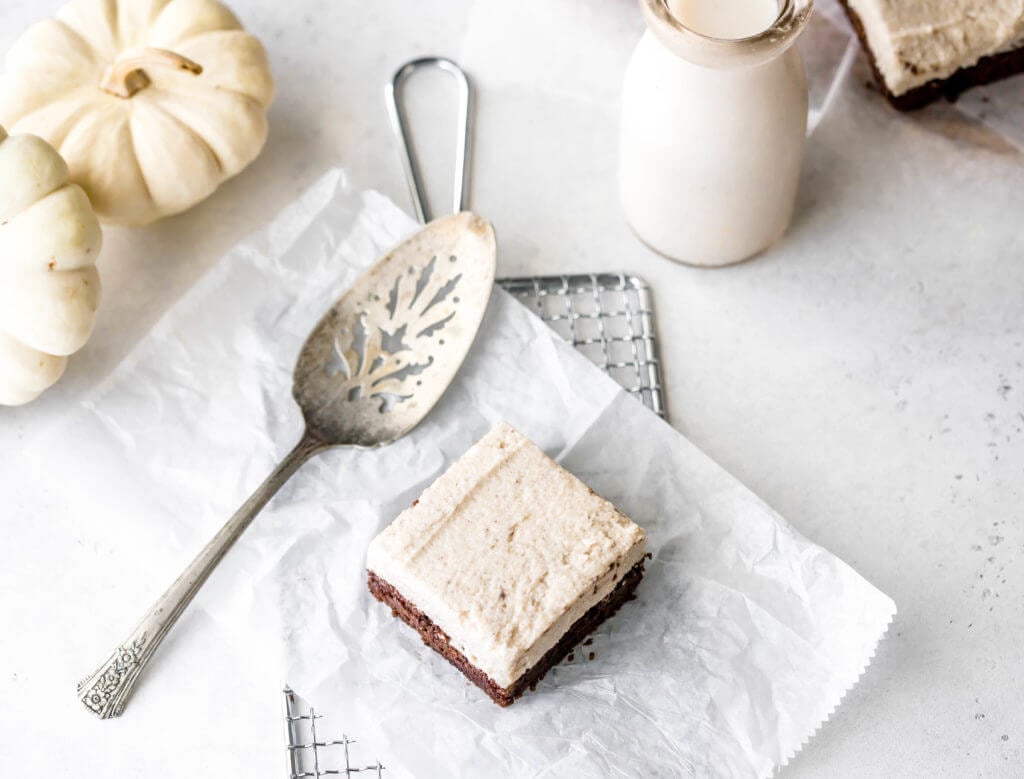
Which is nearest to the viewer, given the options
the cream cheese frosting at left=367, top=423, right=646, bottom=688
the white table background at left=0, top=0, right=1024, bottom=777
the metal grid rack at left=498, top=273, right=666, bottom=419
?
the cream cheese frosting at left=367, top=423, right=646, bottom=688

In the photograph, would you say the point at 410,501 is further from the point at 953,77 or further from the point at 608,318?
the point at 953,77

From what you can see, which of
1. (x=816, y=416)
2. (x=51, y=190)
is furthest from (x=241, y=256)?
(x=816, y=416)

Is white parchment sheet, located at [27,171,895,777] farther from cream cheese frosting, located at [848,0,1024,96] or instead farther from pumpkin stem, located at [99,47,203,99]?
cream cheese frosting, located at [848,0,1024,96]

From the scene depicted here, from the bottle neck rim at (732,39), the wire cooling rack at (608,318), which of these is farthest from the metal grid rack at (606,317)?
the bottle neck rim at (732,39)

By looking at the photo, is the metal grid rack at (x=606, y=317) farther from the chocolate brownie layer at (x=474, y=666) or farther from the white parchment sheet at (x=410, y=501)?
the chocolate brownie layer at (x=474, y=666)

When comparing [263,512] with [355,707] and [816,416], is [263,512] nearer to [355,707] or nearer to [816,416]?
[355,707]

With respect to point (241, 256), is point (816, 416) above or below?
below

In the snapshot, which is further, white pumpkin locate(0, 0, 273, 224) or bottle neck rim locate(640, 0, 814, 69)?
white pumpkin locate(0, 0, 273, 224)

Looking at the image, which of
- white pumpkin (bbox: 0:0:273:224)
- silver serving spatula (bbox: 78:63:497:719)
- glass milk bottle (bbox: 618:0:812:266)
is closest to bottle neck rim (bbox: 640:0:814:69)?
glass milk bottle (bbox: 618:0:812:266)
